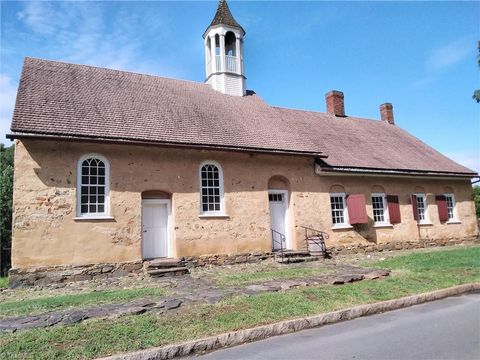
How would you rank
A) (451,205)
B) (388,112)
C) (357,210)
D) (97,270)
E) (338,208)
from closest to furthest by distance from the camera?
(97,270) → (357,210) → (338,208) → (451,205) → (388,112)

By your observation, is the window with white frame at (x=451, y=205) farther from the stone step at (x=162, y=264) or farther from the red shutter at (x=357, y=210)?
the stone step at (x=162, y=264)

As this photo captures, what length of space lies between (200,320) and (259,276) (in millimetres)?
4739

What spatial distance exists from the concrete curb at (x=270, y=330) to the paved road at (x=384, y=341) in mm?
131

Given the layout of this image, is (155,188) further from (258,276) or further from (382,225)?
(382,225)

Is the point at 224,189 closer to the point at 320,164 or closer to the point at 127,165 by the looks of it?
the point at 127,165

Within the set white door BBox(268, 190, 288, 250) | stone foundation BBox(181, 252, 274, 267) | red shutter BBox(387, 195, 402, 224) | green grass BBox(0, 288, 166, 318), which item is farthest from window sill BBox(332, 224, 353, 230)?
green grass BBox(0, 288, 166, 318)

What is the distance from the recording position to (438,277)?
9820 mm

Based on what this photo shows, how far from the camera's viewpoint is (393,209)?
18281 mm

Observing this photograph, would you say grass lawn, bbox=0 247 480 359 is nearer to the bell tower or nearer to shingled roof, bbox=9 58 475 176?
shingled roof, bbox=9 58 475 176

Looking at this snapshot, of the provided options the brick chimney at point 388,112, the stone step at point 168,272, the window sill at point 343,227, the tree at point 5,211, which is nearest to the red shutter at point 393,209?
the window sill at point 343,227

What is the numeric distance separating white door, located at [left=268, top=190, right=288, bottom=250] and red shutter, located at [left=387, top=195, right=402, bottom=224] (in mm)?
6061

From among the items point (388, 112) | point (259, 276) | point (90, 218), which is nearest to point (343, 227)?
point (259, 276)

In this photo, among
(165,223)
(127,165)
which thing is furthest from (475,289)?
(127,165)

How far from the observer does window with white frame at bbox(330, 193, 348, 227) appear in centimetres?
1691
